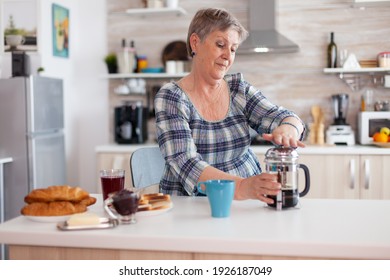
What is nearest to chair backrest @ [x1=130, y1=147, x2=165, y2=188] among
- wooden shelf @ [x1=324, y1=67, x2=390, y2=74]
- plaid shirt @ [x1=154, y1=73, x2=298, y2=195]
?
plaid shirt @ [x1=154, y1=73, x2=298, y2=195]

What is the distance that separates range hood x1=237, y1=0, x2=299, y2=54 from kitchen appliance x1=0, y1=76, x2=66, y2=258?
158 cm

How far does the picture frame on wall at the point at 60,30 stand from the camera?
14.3ft

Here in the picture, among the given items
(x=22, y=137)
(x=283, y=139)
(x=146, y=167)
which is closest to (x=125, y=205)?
(x=283, y=139)

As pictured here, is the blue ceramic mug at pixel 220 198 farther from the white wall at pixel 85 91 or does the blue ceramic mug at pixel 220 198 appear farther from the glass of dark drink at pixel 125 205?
the white wall at pixel 85 91

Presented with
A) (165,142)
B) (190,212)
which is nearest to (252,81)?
(165,142)

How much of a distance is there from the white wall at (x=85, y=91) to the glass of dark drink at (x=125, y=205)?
3.33 meters

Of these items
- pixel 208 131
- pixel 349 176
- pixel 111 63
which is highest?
pixel 111 63

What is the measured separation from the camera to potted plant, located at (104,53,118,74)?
450 cm

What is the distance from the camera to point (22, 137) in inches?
144

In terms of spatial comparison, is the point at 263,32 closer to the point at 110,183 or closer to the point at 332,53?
the point at 332,53

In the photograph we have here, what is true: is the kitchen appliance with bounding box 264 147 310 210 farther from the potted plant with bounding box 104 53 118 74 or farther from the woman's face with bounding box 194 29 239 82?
the potted plant with bounding box 104 53 118 74

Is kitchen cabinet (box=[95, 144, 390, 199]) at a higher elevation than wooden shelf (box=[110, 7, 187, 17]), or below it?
below

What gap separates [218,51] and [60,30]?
281 centimetres
